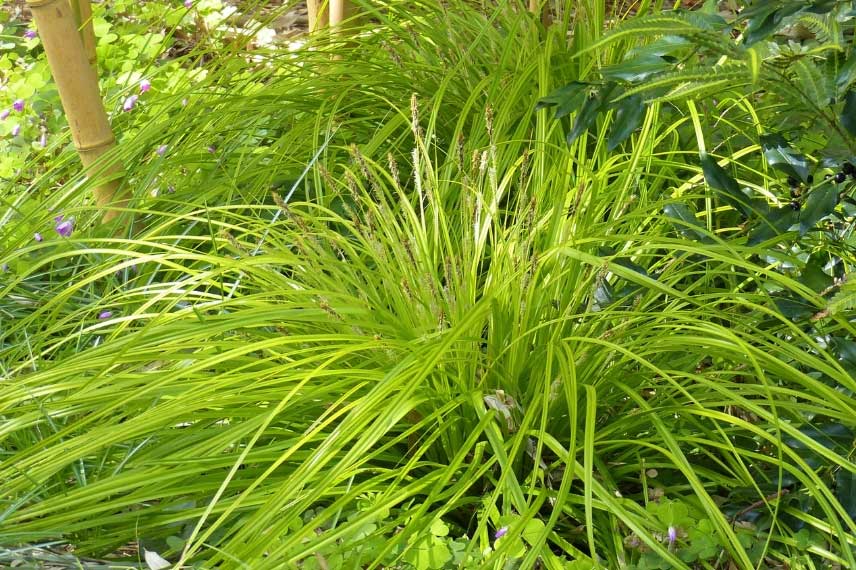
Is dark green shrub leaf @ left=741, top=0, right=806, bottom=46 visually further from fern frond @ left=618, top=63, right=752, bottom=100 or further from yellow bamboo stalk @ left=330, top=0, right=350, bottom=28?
yellow bamboo stalk @ left=330, top=0, right=350, bottom=28

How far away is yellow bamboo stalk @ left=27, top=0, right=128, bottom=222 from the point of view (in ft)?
7.19

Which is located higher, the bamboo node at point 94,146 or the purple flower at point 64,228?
the bamboo node at point 94,146

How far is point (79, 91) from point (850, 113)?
1750 millimetres

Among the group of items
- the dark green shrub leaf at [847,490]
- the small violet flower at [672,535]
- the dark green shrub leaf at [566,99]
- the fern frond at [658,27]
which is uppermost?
the fern frond at [658,27]

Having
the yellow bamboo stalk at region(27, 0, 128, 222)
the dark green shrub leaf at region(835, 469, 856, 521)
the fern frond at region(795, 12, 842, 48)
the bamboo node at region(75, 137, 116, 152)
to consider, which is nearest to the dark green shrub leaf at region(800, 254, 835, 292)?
the dark green shrub leaf at region(835, 469, 856, 521)

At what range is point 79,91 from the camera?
2293mm

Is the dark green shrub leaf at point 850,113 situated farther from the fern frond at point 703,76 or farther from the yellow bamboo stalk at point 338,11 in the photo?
the yellow bamboo stalk at point 338,11

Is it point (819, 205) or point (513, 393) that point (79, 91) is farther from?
point (819, 205)

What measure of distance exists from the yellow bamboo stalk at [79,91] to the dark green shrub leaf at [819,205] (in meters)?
1.41

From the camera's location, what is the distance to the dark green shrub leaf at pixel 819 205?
4.53 feet

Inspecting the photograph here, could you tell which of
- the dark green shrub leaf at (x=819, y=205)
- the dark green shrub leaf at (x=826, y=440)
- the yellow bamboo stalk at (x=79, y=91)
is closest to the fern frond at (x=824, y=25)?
the dark green shrub leaf at (x=819, y=205)

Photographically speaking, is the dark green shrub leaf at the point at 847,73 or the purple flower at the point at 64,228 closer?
the dark green shrub leaf at the point at 847,73

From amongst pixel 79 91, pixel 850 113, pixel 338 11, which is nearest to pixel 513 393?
pixel 850 113

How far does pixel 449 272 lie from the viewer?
5.61 ft
